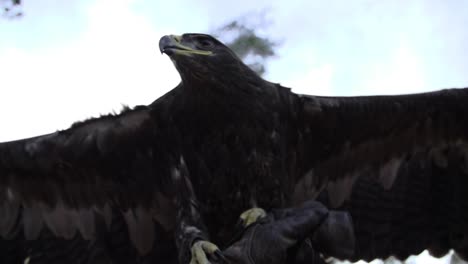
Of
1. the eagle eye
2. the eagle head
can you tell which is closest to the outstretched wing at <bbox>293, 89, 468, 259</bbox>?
the eagle head

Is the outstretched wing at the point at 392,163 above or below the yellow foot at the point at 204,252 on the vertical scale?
above

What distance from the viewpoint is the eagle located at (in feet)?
31.1

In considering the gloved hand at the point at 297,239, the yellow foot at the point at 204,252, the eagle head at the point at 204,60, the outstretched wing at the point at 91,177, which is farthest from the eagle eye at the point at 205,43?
the gloved hand at the point at 297,239

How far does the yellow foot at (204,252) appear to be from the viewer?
318 inches

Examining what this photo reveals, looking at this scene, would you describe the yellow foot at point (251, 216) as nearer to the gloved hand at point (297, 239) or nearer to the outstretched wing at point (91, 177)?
the gloved hand at point (297, 239)

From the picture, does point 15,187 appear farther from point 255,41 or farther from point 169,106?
point 255,41

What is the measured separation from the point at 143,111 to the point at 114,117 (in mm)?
228

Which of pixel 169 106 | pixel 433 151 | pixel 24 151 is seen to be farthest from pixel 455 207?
pixel 24 151

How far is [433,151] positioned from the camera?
1043cm

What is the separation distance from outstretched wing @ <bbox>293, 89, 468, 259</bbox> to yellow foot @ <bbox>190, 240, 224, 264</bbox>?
1.88 meters

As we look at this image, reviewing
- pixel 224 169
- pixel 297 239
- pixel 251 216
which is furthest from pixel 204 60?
pixel 297 239

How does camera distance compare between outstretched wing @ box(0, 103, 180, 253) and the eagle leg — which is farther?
outstretched wing @ box(0, 103, 180, 253)

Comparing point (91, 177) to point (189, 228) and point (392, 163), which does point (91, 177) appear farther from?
point (392, 163)

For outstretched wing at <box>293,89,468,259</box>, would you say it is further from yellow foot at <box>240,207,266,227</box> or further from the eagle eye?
yellow foot at <box>240,207,266,227</box>
